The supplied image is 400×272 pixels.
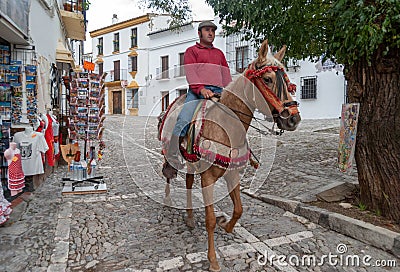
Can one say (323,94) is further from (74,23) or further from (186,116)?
(186,116)

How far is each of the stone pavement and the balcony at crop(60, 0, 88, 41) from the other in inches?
269

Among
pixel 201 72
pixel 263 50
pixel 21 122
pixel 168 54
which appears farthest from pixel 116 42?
pixel 263 50

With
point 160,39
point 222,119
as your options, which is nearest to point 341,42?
point 222,119

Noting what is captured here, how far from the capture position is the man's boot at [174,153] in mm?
3680

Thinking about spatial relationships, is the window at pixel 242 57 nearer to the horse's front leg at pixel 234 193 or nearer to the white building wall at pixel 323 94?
the white building wall at pixel 323 94

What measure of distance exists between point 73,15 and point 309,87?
12.4m

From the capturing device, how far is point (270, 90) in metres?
2.84

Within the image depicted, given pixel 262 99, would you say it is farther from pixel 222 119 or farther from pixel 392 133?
pixel 392 133

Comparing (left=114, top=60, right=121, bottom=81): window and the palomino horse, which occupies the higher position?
(left=114, top=60, right=121, bottom=81): window

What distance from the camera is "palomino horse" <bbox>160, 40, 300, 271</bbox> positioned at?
2.81 m

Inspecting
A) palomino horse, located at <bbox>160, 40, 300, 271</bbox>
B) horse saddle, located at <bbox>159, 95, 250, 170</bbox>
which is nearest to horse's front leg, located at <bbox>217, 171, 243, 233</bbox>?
palomino horse, located at <bbox>160, 40, 300, 271</bbox>

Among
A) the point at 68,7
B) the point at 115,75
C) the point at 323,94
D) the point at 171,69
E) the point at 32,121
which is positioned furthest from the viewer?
the point at 115,75

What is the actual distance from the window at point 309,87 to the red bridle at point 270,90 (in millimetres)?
15112

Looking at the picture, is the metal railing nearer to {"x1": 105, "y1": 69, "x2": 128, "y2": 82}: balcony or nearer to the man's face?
the man's face
